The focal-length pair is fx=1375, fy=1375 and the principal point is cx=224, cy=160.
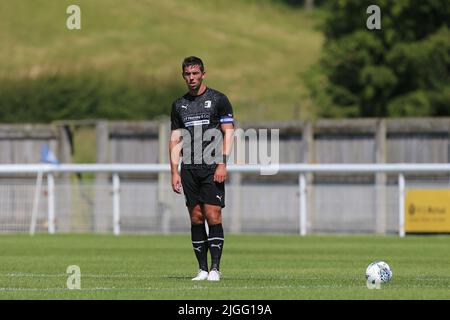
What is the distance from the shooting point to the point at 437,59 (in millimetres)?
42375

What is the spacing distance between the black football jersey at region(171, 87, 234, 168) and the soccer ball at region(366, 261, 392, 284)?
2.12 m

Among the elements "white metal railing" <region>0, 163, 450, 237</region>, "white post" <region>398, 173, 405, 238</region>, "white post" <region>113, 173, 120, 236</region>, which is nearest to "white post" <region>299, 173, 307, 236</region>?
"white metal railing" <region>0, 163, 450, 237</region>

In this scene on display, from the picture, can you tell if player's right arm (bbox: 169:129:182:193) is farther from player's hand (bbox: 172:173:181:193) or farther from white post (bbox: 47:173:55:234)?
white post (bbox: 47:173:55:234)

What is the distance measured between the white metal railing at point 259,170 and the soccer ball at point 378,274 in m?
11.8

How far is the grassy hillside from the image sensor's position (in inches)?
3054

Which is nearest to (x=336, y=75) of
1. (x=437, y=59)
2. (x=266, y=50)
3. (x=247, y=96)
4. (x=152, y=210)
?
(x=437, y=59)

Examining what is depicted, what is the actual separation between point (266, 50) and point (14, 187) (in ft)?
190

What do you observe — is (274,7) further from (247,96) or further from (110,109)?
(110,109)

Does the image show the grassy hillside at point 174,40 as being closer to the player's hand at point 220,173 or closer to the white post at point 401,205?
the white post at point 401,205

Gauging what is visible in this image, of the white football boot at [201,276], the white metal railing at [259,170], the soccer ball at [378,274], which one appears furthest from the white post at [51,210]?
the soccer ball at [378,274]

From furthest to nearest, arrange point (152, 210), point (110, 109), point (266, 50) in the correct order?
point (266, 50) → point (110, 109) → point (152, 210)

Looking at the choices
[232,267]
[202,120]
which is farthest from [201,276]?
[232,267]

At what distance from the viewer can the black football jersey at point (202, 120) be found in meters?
14.5

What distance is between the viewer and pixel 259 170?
88.6 ft
